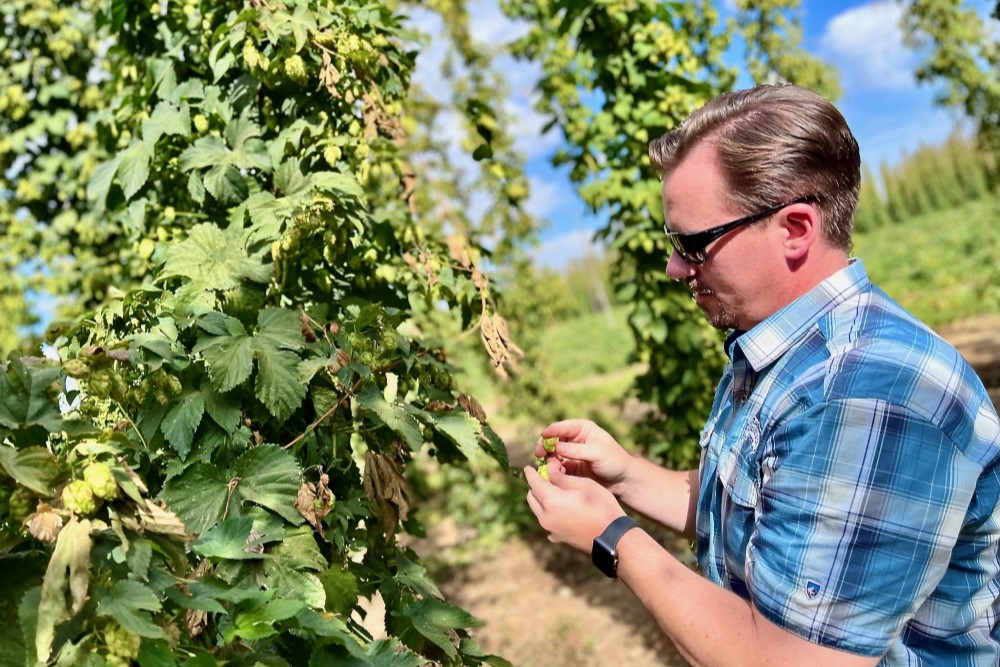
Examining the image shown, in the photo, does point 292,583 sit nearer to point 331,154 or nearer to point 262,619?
point 262,619

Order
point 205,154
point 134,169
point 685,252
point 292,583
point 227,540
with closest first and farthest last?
1. point 227,540
2. point 292,583
3. point 685,252
4. point 205,154
5. point 134,169

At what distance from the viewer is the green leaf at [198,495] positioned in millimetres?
1431

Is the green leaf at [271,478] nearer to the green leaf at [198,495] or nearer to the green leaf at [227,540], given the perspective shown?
the green leaf at [198,495]

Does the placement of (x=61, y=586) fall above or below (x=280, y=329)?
below

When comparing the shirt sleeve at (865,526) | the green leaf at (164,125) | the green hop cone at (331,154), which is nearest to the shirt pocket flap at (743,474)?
the shirt sleeve at (865,526)

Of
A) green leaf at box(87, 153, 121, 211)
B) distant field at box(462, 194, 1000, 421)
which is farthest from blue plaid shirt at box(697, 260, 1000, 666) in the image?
distant field at box(462, 194, 1000, 421)

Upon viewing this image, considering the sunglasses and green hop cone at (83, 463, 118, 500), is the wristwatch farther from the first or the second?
green hop cone at (83, 463, 118, 500)

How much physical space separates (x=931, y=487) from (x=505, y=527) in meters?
6.39

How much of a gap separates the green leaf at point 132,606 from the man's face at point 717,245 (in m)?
1.14

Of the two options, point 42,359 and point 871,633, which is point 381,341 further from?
point 871,633

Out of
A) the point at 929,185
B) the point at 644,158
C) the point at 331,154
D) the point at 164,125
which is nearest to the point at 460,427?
the point at 331,154

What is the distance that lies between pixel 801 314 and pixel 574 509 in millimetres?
567

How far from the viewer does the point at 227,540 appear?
1290mm

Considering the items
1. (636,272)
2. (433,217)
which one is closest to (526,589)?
(636,272)
